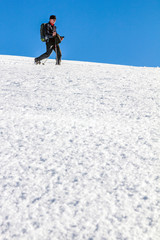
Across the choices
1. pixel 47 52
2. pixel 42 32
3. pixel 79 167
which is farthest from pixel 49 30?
→ pixel 79 167

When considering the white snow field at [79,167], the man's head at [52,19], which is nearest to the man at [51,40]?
the man's head at [52,19]

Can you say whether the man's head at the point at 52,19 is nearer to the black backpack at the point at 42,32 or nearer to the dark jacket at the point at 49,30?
the dark jacket at the point at 49,30

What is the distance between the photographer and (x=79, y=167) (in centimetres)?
174

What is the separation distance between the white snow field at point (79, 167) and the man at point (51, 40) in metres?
3.42

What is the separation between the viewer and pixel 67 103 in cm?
324

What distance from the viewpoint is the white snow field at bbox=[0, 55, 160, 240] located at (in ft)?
4.12

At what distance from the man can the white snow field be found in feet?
11.2

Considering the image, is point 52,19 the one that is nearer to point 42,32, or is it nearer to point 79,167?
point 42,32

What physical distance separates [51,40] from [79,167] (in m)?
5.58

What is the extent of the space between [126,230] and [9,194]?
758 mm

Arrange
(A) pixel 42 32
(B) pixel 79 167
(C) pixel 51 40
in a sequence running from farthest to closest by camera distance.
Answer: (C) pixel 51 40
(A) pixel 42 32
(B) pixel 79 167

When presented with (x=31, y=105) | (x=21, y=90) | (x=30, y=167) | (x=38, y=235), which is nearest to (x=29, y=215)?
(x=38, y=235)

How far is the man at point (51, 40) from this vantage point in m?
6.30

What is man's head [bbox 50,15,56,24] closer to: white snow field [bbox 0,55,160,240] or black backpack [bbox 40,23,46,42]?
black backpack [bbox 40,23,46,42]
